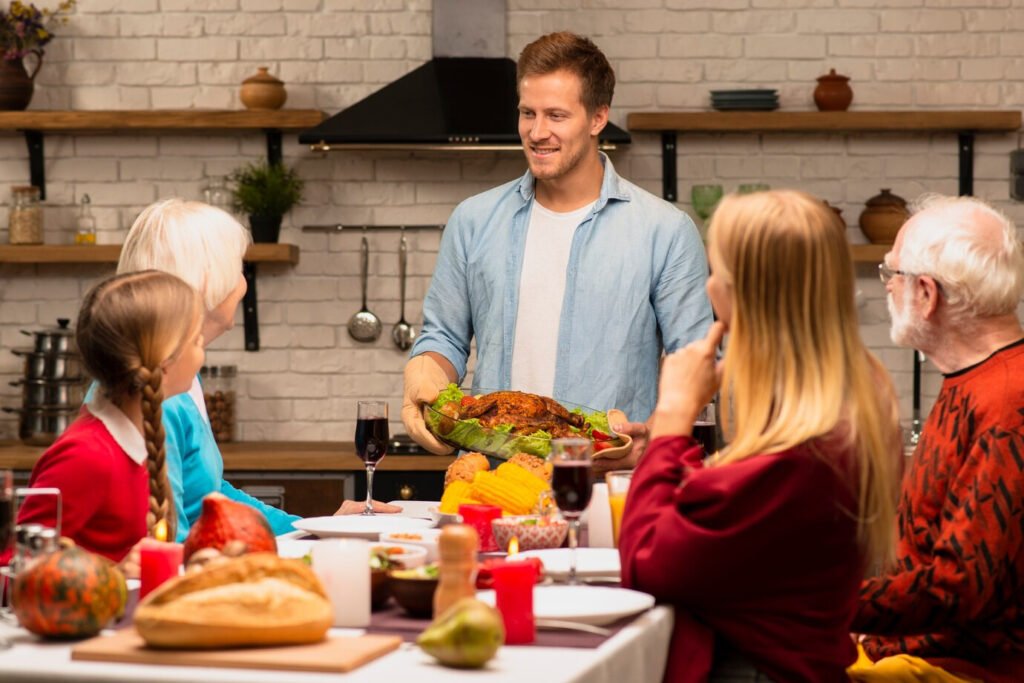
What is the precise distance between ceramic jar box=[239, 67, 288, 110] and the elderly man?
10.6 feet

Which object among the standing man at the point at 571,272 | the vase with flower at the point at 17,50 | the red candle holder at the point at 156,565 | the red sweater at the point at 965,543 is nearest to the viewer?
the red candle holder at the point at 156,565

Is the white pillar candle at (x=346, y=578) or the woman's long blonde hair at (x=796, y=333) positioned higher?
the woman's long blonde hair at (x=796, y=333)

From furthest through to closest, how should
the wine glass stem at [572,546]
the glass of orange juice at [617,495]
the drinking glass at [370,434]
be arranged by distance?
the drinking glass at [370,434]
the glass of orange juice at [617,495]
the wine glass stem at [572,546]

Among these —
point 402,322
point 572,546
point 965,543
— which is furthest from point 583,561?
point 402,322

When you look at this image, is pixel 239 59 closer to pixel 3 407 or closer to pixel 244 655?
pixel 3 407

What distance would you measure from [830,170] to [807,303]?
372 centimetres

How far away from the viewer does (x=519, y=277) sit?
3555 millimetres

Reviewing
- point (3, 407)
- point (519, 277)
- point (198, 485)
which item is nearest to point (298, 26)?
point (3, 407)

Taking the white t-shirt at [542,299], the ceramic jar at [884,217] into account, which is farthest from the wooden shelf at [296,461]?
the ceramic jar at [884,217]

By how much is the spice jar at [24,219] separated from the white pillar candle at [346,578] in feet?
13.0

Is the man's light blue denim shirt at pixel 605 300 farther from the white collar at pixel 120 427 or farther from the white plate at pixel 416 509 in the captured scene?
the white collar at pixel 120 427

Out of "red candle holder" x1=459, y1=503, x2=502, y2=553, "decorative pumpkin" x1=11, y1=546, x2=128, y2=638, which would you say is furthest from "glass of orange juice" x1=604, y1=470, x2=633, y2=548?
"decorative pumpkin" x1=11, y1=546, x2=128, y2=638

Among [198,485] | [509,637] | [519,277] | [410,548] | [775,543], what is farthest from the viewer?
[519,277]

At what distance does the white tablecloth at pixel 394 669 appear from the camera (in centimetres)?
148
